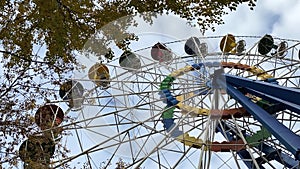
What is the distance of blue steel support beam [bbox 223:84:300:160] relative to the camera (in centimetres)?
848

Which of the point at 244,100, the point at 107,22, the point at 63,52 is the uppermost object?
the point at 107,22

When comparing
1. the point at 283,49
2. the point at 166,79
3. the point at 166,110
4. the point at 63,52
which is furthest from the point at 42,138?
the point at 283,49

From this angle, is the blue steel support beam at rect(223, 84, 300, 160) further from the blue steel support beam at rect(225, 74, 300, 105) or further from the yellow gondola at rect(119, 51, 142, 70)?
the yellow gondola at rect(119, 51, 142, 70)

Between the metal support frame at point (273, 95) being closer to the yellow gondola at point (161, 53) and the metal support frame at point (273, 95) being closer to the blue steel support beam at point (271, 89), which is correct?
the blue steel support beam at point (271, 89)

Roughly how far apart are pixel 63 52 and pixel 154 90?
304 inches

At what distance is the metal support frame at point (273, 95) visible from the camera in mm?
8531

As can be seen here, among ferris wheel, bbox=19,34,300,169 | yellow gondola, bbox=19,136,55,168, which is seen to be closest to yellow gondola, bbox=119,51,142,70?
ferris wheel, bbox=19,34,300,169

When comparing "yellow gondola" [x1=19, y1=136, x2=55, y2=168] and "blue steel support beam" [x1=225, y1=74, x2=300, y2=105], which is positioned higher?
"blue steel support beam" [x1=225, y1=74, x2=300, y2=105]

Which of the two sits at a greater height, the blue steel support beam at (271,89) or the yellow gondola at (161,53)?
the yellow gondola at (161,53)

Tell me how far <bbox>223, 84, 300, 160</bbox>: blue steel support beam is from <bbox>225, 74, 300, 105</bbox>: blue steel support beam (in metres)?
0.32

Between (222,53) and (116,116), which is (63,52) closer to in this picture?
(116,116)

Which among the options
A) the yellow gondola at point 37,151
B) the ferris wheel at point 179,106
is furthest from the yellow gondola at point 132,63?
the yellow gondola at point 37,151

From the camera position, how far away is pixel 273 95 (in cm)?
972

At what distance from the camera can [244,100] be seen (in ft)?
39.2
